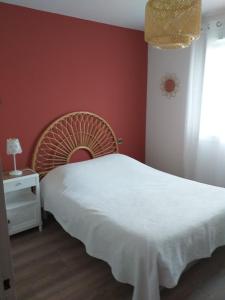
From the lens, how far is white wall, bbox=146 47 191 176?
3.63 meters

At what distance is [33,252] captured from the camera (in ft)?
8.46

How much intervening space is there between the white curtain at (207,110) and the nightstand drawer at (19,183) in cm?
213

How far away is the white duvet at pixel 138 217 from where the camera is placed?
5.83 feet

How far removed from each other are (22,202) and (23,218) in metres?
0.17

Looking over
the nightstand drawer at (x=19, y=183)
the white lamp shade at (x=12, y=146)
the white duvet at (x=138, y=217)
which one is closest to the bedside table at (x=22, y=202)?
the nightstand drawer at (x=19, y=183)

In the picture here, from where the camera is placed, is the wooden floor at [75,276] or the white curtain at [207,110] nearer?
the wooden floor at [75,276]

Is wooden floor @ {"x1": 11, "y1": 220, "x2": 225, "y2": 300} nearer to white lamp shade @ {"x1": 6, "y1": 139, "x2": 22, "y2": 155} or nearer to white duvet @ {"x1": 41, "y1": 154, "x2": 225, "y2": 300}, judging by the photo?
white duvet @ {"x1": 41, "y1": 154, "x2": 225, "y2": 300}

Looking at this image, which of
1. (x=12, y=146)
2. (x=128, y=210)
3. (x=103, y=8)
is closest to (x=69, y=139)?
(x=12, y=146)

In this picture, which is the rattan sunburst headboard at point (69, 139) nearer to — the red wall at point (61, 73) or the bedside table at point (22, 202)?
the red wall at point (61, 73)

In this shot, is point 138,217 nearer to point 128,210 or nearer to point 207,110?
point 128,210

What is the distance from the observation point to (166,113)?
3.92m

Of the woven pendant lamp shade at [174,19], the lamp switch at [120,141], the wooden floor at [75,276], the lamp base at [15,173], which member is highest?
the woven pendant lamp shade at [174,19]

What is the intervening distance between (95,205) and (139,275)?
785mm

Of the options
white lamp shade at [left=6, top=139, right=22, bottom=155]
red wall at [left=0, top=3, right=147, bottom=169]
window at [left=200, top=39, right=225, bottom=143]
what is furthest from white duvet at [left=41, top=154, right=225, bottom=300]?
window at [left=200, top=39, right=225, bottom=143]
